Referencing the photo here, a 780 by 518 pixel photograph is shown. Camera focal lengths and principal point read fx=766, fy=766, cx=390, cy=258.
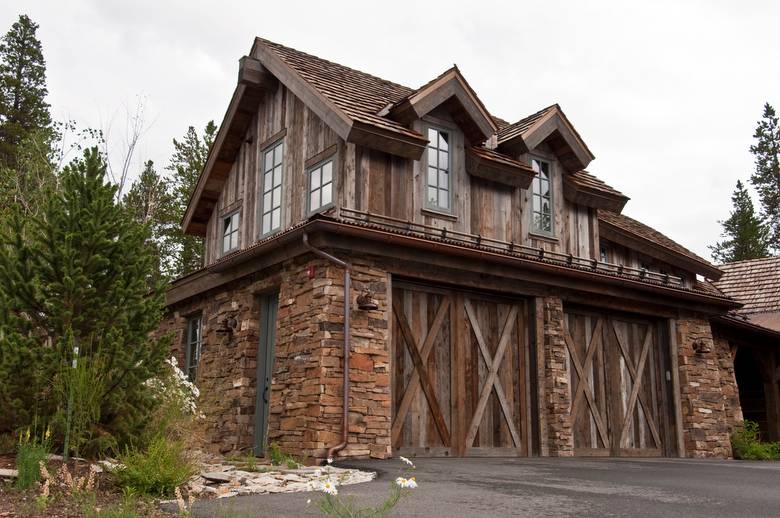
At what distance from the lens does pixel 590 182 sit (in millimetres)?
15992

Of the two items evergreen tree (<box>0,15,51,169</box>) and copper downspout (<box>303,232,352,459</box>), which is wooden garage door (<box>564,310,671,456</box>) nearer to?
copper downspout (<box>303,232,352,459</box>)

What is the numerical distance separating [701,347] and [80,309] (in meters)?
12.4

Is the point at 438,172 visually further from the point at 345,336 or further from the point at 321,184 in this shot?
the point at 345,336

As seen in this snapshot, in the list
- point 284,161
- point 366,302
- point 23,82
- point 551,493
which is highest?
point 23,82

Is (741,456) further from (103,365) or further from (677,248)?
(103,365)

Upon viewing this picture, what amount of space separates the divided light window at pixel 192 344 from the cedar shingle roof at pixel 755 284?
16574 mm

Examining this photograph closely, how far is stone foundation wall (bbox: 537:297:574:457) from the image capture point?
1264cm

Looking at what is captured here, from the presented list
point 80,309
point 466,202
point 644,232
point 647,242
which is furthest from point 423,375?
point 644,232

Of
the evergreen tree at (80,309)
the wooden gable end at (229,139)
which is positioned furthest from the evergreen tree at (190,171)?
the evergreen tree at (80,309)

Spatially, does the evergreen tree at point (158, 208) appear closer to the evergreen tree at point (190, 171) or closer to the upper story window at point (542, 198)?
the evergreen tree at point (190, 171)

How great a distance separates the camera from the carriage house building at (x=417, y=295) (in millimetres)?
10836

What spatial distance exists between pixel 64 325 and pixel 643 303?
1109cm

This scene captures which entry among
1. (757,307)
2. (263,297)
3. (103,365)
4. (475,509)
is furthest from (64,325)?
(757,307)

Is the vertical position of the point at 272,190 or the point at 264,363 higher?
the point at 272,190
